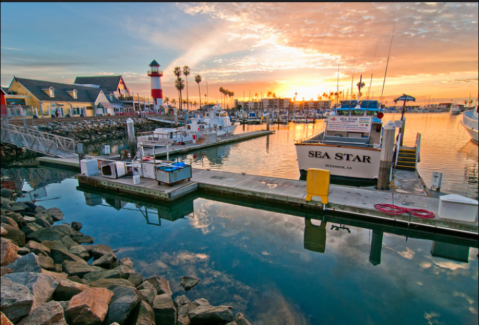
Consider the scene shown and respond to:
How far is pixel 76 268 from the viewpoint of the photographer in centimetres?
566

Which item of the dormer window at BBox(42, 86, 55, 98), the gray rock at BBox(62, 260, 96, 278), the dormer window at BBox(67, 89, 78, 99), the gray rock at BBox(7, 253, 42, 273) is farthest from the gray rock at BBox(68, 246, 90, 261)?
the dormer window at BBox(67, 89, 78, 99)

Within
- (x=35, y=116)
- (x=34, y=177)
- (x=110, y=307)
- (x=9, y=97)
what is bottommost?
(x=34, y=177)

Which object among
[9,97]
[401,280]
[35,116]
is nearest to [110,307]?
[401,280]

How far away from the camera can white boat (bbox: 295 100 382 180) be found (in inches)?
481

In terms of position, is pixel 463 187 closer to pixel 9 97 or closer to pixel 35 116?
pixel 35 116

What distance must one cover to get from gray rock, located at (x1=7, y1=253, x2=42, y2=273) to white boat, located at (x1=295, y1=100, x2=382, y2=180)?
462 inches

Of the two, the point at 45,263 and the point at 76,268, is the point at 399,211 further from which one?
the point at 45,263

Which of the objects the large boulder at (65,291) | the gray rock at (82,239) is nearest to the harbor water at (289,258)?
the gray rock at (82,239)

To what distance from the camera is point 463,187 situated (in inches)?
512

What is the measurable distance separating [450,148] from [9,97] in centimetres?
5648

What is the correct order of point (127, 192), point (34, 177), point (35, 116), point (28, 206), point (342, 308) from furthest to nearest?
1. point (35, 116)
2. point (34, 177)
3. point (127, 192)
4. point (28, 206)
5. point (342, 308)

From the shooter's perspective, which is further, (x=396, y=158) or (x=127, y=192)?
(x=396, y=158)

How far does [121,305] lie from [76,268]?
237cm

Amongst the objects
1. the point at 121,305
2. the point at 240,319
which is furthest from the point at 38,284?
the point at 240,319
